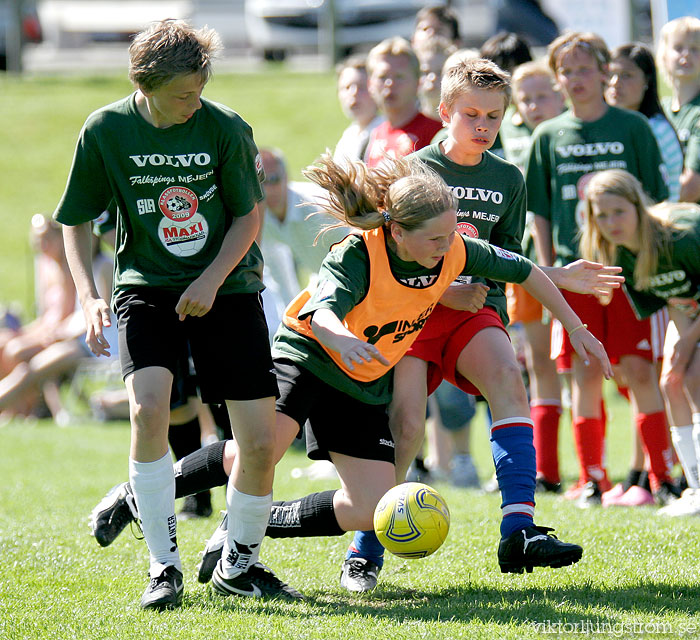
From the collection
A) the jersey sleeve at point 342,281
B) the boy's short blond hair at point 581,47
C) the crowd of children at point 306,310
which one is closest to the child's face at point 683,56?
the boy's short blond hair at point 581,47

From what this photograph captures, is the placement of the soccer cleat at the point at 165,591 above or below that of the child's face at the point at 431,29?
below

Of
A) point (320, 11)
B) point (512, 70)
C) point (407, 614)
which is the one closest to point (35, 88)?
point (320, 11)

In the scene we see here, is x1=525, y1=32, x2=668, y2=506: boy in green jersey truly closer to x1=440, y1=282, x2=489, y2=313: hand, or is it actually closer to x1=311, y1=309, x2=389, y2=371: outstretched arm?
x1=440, y1=282, x2=489, y2=313: hand

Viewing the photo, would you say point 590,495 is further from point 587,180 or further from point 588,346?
point 588,346

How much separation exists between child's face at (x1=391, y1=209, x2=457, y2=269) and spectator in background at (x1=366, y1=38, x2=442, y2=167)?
8.28ft

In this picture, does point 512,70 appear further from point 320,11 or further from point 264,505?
point 320,11

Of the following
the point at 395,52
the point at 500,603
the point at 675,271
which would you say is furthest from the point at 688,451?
the point at 395,52

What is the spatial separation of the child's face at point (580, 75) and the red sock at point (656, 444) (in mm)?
1850

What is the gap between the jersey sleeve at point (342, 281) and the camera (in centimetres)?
386

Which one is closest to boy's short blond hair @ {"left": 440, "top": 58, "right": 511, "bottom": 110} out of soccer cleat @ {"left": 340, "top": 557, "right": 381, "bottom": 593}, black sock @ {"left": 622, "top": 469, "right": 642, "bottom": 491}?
soccer cleat @ {"left": 340, "top": 557, "right": 381, "bottom": 593}

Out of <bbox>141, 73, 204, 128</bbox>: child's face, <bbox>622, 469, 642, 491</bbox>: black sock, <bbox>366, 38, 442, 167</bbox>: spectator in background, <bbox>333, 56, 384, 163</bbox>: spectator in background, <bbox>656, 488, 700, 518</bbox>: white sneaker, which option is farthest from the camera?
<bbox>333, 56, 384, 163</bbox>: spectator in background

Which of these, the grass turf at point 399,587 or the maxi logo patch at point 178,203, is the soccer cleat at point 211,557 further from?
the maxi logo patch at point 178,203

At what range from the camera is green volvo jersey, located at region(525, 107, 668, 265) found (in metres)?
6.05

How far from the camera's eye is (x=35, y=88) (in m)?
21.9
